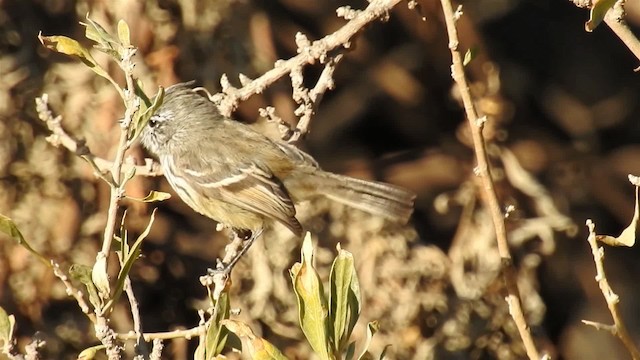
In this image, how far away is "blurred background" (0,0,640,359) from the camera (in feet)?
16.3

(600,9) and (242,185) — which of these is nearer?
(600,9)

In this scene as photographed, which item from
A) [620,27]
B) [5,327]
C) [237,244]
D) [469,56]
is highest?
[620,27]

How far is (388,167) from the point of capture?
573 cm

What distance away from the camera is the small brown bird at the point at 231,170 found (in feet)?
13.8

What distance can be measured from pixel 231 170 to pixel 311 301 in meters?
2.40

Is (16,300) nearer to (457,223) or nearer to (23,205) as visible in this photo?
(23,205)

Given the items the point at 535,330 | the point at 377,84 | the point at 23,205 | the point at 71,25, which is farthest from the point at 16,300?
the point at 535,330

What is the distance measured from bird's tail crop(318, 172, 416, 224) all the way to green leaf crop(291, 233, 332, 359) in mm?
2044

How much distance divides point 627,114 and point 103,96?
3181 mm

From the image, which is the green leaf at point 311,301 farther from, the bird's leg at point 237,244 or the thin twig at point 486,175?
the bird's leg at point 237,244

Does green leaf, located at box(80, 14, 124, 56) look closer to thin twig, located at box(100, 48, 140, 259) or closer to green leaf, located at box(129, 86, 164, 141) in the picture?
thin twig, located at box(100, 48, 140, 259)

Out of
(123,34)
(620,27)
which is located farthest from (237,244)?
(620,27)

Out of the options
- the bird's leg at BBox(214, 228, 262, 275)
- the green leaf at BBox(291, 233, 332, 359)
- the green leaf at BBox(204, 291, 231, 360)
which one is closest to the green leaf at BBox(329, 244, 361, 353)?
the green leaf at BBox(291, 233, 332, 359)

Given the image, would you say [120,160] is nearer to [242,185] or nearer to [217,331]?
[217,331]
